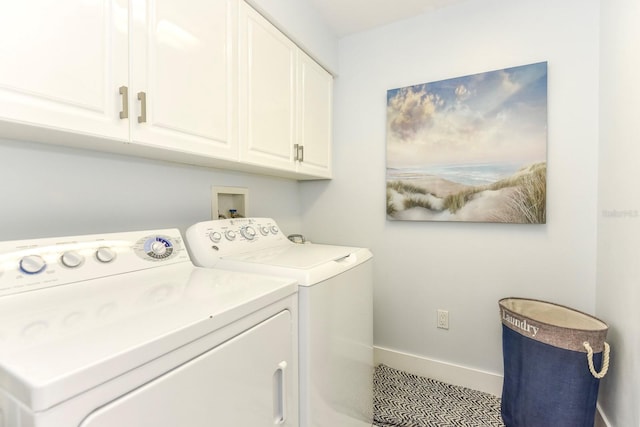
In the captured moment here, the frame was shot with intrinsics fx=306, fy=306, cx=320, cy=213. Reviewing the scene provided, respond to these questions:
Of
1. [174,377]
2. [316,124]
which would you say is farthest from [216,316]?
[316,124]

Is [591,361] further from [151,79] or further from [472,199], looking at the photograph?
[151,79]

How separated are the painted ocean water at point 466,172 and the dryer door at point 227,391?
55.0 inches

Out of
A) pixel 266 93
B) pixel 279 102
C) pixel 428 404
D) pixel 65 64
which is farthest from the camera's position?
pixel 428 404

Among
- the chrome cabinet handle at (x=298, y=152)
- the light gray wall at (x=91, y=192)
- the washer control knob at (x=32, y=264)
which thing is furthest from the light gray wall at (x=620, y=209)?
the washer control knob at (x=32, y=264)

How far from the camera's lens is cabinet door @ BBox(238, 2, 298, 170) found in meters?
1.43

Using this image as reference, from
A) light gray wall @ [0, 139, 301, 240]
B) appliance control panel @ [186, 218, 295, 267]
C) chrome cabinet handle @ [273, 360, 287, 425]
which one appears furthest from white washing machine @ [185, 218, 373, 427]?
light gray wall @ [0, 139, 301, 240]

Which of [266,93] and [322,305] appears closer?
[322,305]

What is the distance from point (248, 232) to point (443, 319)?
138 centimetres

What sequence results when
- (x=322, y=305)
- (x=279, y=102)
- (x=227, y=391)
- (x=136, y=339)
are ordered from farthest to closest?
1. (x=279, y=102)
2. (x=322, y=305)
3. (x=227, y=391)
4. (x=136, y=339)

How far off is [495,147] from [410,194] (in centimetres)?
56

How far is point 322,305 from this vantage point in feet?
3.61

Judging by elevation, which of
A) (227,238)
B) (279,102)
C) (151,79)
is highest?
(279,102)

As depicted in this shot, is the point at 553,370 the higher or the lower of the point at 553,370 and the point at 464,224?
the lower

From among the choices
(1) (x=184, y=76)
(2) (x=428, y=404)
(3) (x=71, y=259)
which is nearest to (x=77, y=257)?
(3) (x=71, y=259)
